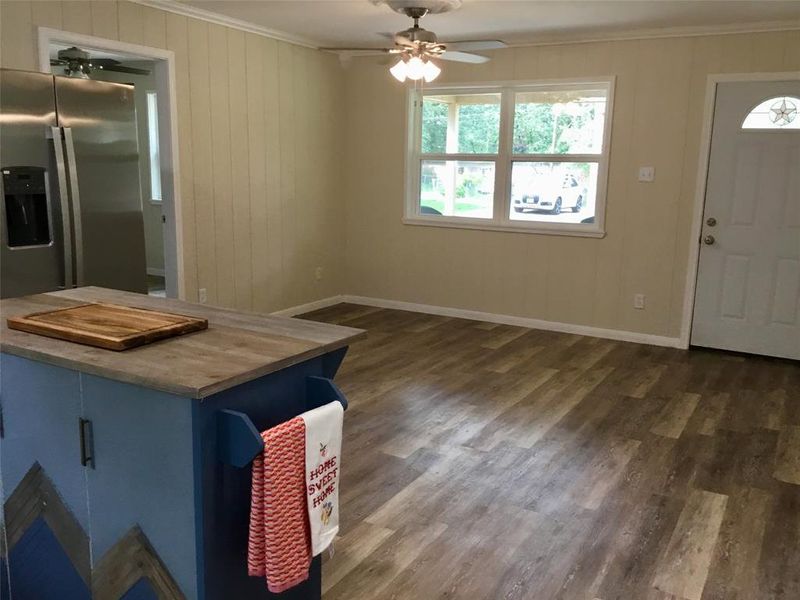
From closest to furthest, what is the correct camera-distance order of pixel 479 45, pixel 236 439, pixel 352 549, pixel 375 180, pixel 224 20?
pixel 236 439 → pixel 352 549 → pixel 479 45 → pixel 224 20 → pixel 375 180

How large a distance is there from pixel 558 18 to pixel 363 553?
3835 millimetres

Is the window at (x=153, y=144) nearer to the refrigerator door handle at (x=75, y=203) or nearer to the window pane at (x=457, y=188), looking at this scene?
the window pane at (x=457, y=188)

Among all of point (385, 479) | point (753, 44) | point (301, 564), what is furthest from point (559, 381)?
point (301, 564)

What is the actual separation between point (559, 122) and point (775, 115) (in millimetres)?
1578

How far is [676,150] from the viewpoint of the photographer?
5129mm

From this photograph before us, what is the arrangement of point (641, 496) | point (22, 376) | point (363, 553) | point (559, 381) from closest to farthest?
1. point (22, 376)
2. point (363, 553)
3. point (641, 496)
4. point (559, 381)

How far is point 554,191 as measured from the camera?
18.7 ft

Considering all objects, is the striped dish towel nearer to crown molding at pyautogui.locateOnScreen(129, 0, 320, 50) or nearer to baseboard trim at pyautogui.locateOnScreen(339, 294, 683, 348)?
crown molding at pyautogui.locateOnScreen(129, 0, 320, 50)

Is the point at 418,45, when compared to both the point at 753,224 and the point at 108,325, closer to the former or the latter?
the point at 108,325

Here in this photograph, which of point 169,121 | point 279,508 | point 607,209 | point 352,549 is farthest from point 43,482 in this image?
point 607,209

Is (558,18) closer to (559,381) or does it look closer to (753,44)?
(753,44)

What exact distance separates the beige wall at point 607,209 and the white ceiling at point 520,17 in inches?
9.1

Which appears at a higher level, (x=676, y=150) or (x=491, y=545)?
(x=676, y=150)

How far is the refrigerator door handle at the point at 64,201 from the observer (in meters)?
3.41
